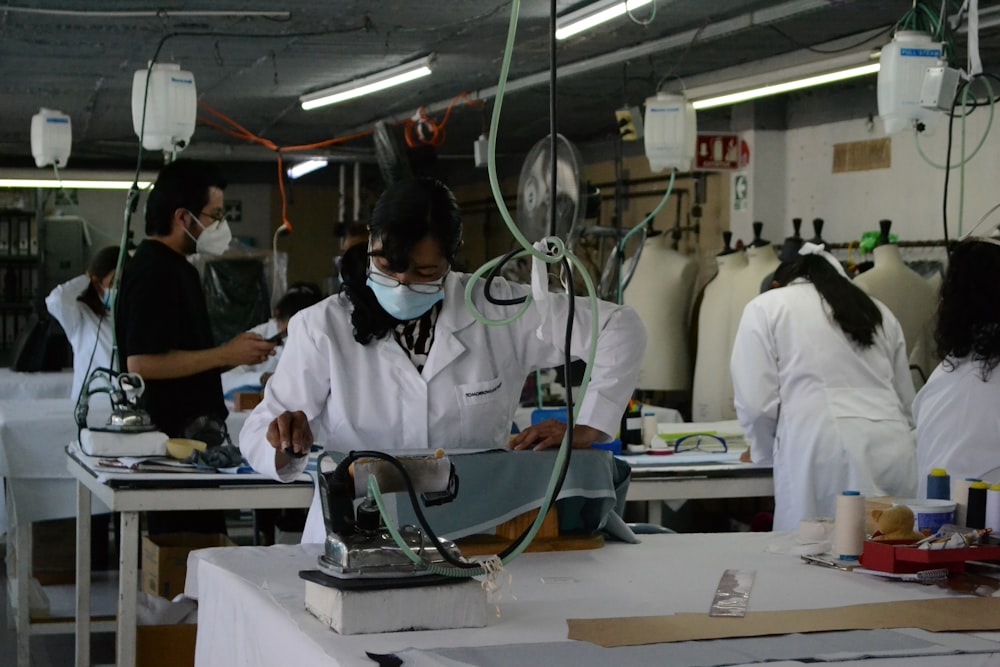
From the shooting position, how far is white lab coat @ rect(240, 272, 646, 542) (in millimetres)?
2471

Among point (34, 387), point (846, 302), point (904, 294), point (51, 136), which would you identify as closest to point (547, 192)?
point (846, 302)

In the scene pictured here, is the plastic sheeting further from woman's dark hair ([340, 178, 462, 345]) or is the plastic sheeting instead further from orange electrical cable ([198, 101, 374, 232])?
woman's dark hair ([340, 178, 462, 345])

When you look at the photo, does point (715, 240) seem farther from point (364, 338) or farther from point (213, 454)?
point (364, 338)

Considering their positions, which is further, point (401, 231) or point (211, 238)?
point (211, 238)

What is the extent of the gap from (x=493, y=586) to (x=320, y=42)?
5.85 metres

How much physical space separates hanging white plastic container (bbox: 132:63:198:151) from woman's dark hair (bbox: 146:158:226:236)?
923 millimetres

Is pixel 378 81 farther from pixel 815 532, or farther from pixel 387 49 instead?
pixel 815 532

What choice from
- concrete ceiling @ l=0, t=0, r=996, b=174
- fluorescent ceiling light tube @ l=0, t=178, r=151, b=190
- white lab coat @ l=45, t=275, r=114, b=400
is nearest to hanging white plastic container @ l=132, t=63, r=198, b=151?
concrete ceiling @ l=0, t=0, r=996, b=174

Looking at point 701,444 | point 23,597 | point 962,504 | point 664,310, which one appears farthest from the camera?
point 664,310

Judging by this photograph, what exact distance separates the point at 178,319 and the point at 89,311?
10.2 feet

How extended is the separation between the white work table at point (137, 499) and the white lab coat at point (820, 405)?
5.25ft

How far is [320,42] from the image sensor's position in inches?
281

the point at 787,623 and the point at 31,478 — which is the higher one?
the point at 787,623

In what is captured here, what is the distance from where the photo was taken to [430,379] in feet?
8.23
